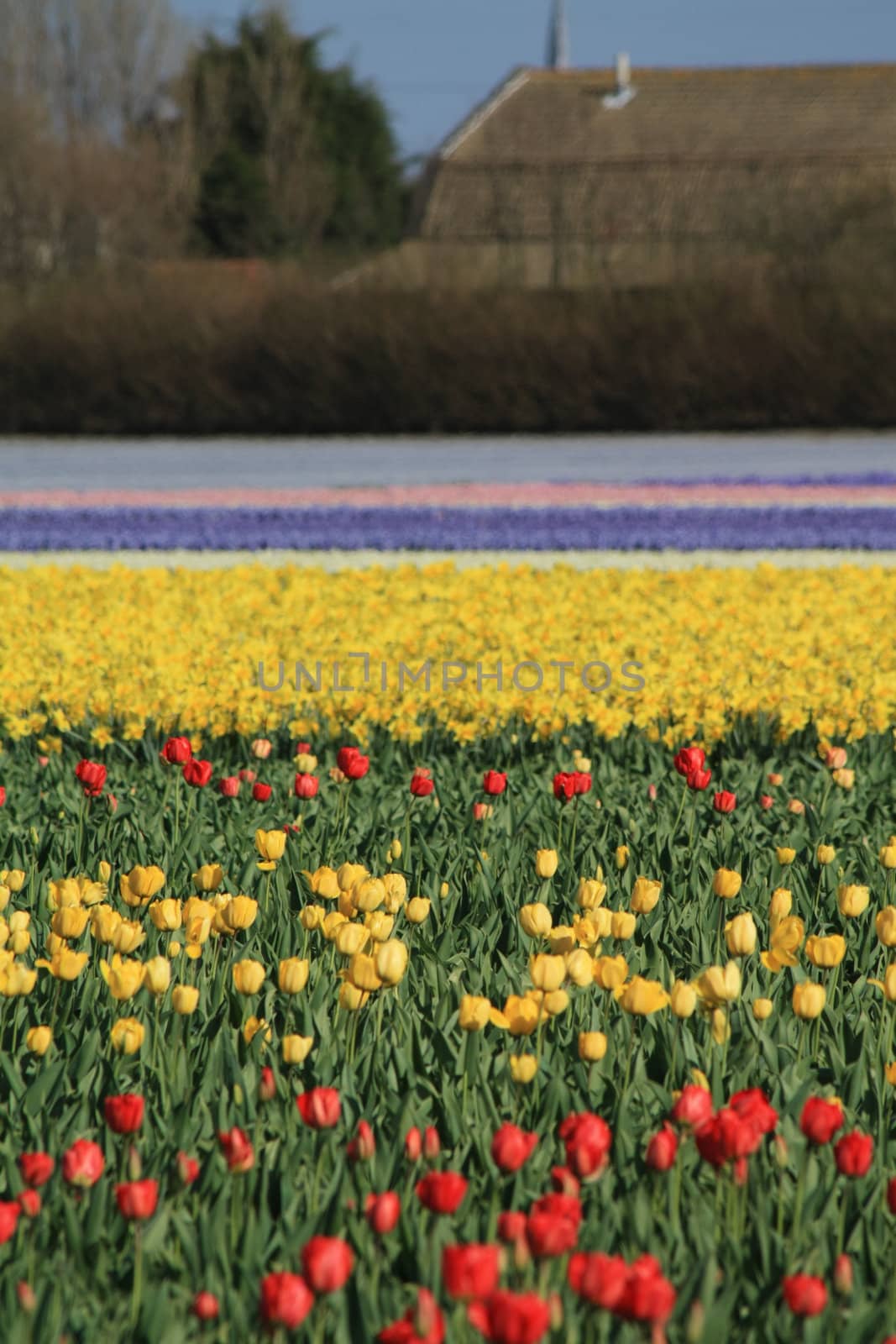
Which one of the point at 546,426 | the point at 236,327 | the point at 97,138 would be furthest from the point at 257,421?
the point at 97,138

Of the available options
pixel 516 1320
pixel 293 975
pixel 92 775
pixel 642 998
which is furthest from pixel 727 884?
pixel 516 1320

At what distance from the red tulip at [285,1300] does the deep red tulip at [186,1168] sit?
1.72 feet

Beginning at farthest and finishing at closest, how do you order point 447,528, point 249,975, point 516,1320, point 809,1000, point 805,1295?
point 447,528 → point 249,975 → point 809,1000 → point 805,1295 → point 516,1320

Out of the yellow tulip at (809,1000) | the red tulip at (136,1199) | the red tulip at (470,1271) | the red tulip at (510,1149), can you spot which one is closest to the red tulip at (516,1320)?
the red tulip at (470,1271)

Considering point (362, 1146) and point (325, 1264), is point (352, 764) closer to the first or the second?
point (362, 1146)

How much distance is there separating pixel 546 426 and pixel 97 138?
24216 millimetres

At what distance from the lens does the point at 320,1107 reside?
6.42ft

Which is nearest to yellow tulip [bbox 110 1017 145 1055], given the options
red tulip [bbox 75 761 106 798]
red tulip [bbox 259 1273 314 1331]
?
red tulip [bbox 259 1273 314 1331]

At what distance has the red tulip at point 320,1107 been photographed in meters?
1.95

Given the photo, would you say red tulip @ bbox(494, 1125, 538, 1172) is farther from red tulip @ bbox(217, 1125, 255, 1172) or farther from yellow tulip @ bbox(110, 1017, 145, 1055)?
yellow tulip @ bbox(110, 1017, 145, 1055)

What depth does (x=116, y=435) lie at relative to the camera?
86.1 ft

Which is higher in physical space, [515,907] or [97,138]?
[97,138]

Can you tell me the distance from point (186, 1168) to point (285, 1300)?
0.58 meters

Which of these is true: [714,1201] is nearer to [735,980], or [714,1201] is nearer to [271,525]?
[735,980]
